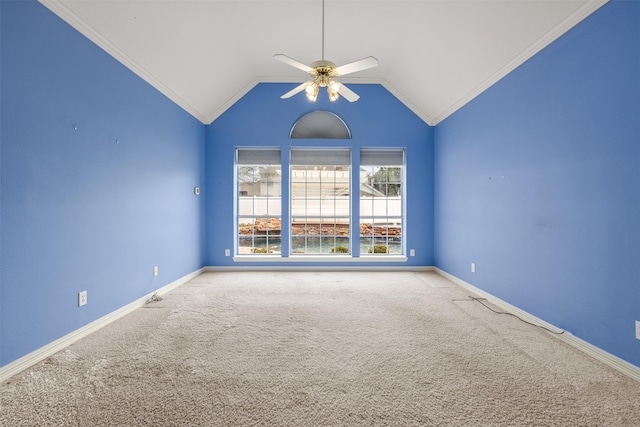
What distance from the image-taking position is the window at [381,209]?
4.83 metres

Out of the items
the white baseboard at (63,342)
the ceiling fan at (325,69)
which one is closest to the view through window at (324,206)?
the white baseboard at (63,342)

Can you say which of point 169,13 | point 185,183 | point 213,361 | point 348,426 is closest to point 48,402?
point 213,361

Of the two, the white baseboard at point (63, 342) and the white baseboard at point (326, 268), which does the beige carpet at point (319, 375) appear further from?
the white baseboard at point (326, 268)

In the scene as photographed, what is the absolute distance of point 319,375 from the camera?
1.74 meters

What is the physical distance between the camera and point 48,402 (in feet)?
4.87

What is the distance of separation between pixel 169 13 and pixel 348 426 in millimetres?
3731

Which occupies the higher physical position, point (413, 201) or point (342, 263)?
point (413, 201)

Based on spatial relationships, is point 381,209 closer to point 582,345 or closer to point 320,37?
point 320,37

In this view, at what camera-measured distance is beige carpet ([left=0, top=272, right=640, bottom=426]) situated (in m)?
1.40

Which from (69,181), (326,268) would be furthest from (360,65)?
(326,268)

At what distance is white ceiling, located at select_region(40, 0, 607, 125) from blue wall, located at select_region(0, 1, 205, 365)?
0.30 metres

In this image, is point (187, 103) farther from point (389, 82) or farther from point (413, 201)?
point (413, 201)

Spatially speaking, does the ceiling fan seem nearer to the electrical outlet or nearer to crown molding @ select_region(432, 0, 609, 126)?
crown molding @ select_region(432, 0, 609, 126)

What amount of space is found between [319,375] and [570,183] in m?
2.52
